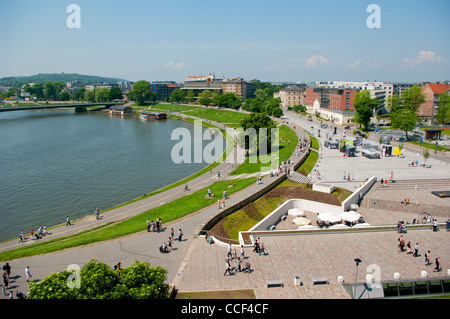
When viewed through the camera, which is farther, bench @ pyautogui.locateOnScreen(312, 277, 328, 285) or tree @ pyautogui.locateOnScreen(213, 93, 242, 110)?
tree @ pyautogui.locateOnScreen(213, 93, 242, 110)

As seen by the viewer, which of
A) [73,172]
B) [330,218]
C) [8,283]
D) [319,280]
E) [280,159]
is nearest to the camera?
[319,280]

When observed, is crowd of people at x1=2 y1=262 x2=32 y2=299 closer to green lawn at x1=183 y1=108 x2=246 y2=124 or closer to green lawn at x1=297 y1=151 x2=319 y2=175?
green lawn at x1=297 y1=151 x2=319 y2=175

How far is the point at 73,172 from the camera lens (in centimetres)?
4894

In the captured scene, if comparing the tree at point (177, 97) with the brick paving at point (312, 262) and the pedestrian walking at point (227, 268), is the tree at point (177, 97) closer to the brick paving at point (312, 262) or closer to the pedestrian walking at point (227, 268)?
the brick paving at point (312, 262)

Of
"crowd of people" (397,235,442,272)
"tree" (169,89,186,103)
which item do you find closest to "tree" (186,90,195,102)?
"tree" (169,89,186,103)

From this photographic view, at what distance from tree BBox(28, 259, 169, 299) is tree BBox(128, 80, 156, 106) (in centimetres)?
15919

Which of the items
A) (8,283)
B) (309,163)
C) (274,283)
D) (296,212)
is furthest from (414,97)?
(8,283)

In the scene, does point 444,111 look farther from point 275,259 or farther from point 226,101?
point 226,101

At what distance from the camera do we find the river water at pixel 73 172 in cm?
3509

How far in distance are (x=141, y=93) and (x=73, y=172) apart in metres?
123

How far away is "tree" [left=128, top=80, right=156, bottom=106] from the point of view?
6452 inches

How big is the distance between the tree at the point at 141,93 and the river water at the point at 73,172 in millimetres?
80412

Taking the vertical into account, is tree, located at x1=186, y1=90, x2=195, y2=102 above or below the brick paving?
above

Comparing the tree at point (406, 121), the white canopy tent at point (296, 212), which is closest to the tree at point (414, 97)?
the tree at point (406, 121)
